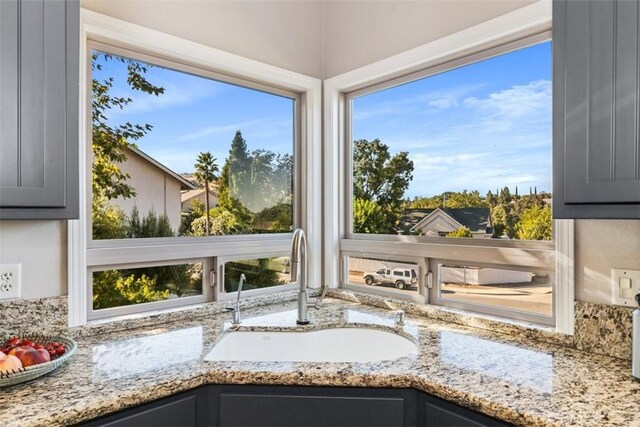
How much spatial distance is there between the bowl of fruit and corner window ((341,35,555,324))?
148 cm

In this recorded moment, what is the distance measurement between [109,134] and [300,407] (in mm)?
1341

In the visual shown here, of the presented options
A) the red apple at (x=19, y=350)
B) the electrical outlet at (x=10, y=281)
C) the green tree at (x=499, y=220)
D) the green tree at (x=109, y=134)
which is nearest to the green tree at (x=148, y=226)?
the green tree at (x=109, y=134)

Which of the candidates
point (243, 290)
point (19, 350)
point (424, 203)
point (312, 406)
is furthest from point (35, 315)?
point (424, 203)

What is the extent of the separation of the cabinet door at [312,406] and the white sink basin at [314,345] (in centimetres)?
45

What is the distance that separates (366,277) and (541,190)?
3.35 feet

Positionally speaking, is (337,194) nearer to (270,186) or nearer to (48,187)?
(270,186)

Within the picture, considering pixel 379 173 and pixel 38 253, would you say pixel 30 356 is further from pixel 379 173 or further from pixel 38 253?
pixel 379 173

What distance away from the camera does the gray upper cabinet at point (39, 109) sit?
4.05 feet

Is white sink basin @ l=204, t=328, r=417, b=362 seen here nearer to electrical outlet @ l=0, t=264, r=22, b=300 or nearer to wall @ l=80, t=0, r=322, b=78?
electrical outlet @ l=0, t=264, r=22, b=300

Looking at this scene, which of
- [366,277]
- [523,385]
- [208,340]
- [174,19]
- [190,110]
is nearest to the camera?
[523,385]

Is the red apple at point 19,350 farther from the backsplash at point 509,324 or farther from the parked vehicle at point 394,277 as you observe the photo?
the parked vehicle at point 394,277

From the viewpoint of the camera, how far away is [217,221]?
86.7 inches

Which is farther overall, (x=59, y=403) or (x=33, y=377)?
(x=33, y=377)

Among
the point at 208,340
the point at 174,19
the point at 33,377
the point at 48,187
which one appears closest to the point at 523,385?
the point at 208,340
